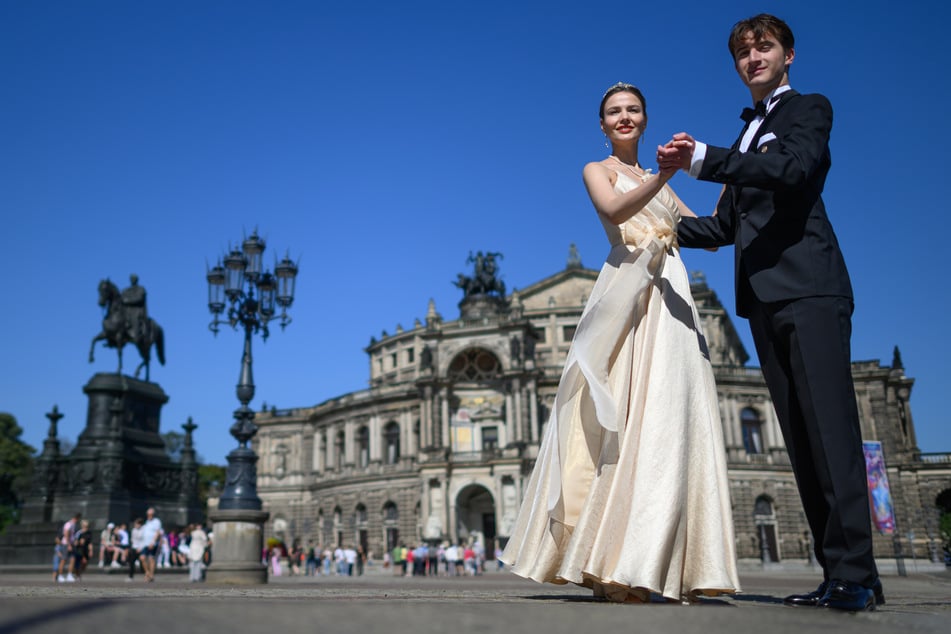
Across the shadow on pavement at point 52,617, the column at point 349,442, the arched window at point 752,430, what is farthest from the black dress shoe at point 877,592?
the column at point 349,442

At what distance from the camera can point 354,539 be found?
47094 mm

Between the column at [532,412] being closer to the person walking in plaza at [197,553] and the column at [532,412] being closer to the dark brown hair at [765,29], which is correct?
the person walking in plaza at [197,553]

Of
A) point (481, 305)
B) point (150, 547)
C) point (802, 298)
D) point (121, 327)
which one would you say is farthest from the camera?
point (481, 305)

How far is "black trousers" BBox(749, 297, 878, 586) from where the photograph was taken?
2660 mm

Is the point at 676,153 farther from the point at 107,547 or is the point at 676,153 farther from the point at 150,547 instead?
the point at 107,547

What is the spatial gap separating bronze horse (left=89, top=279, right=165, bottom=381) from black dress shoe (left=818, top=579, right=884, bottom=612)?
19.2 m

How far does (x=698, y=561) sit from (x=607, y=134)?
210cm

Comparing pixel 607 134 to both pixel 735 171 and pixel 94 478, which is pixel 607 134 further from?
pixel 94 478

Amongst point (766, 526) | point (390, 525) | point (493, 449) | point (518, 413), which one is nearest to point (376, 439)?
point (390, 525)

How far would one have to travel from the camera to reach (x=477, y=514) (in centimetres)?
4425

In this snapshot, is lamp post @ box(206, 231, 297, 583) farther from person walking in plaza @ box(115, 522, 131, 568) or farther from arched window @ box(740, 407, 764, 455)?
arched window @ box(740, 407, 764, 455)

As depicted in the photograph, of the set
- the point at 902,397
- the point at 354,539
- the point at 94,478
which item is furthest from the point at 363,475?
the point at 902,397

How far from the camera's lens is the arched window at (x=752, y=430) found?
143 ft

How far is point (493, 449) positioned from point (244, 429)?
3049cm
